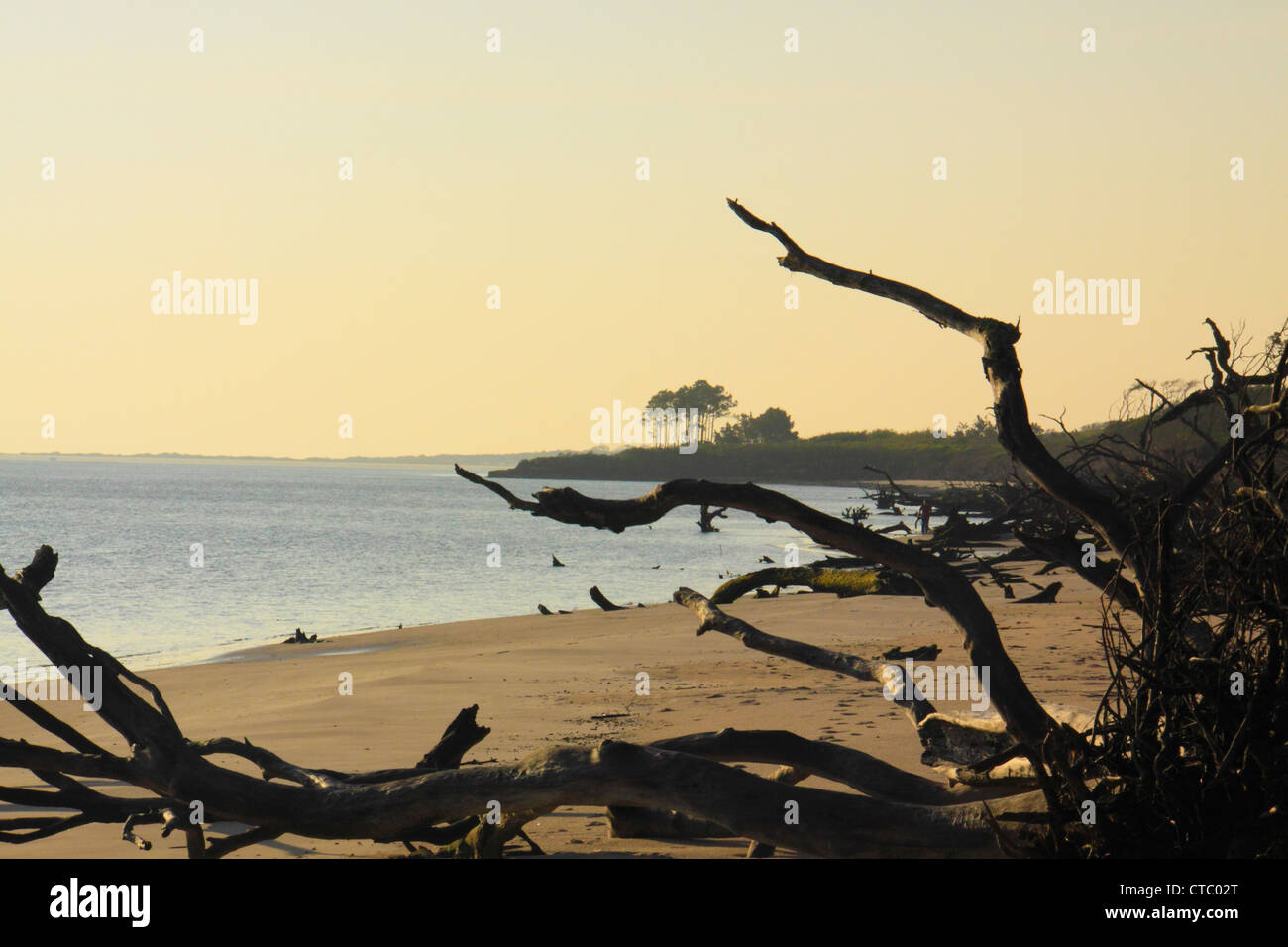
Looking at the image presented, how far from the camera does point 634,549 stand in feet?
170

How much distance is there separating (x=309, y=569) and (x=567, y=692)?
31001 millimetres

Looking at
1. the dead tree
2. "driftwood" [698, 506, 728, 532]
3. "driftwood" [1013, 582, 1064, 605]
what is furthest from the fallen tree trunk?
"driftwood" [1013, 582, 1064, 605]

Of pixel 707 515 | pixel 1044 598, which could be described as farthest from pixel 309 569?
pixel 707 515

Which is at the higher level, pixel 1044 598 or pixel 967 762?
pixel 967 762

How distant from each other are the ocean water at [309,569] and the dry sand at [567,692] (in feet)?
17.4

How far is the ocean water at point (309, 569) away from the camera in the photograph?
80.7 feet

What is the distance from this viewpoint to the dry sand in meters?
5.98

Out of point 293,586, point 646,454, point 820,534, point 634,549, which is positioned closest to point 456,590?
point 293,586

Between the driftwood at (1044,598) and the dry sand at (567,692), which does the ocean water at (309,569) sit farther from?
the driftwood at (1044,598)

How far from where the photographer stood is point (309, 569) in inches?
1580

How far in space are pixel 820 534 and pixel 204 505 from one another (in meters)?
97.0

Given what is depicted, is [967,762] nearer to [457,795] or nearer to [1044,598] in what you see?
[457,795]

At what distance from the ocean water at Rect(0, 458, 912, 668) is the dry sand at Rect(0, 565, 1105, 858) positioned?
5.31 metres
